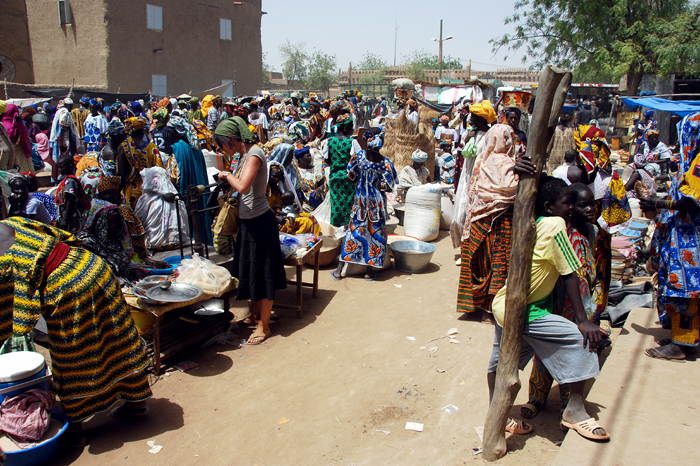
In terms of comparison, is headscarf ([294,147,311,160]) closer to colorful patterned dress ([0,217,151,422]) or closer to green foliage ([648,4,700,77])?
colorful patterned dress ([0,217,151,422])

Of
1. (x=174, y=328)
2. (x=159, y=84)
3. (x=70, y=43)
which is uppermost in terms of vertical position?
(x=70, y=43)

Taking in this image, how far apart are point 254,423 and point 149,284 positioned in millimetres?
1514

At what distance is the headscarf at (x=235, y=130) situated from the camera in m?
4.33

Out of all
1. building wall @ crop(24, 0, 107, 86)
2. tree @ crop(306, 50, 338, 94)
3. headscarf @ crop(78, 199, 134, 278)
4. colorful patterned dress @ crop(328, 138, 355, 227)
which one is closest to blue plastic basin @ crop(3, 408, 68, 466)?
headscarf @ crop(78, 199, 134, 278)

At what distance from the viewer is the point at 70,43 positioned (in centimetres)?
2169

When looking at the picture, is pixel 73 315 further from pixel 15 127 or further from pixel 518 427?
pixel 15 127

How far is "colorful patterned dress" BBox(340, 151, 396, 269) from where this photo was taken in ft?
20.4

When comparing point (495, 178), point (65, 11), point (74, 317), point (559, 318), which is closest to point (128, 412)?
point (74, 317)

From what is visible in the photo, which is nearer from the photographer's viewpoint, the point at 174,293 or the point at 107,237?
the point at 174,293

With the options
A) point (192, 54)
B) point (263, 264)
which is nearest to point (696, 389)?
point (263, 264)

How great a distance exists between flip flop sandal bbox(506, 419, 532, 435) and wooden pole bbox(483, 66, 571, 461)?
256 mm

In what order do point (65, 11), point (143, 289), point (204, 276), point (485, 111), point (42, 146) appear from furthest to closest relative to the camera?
point (65, 11), point (42, 146), point (485, 111), point (204, 276), point (143, 289)

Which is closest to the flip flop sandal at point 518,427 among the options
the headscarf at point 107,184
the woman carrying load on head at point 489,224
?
the woman carrying load on head at point 489,224

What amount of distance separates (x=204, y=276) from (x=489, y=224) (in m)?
2.79
